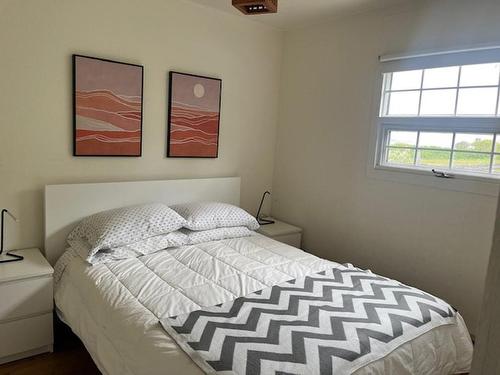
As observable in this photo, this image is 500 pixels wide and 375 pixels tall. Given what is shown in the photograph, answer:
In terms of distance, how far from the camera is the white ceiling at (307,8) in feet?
9.45

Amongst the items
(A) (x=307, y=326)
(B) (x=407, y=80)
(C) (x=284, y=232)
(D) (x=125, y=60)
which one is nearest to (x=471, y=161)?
(B) (x=407, y=80)

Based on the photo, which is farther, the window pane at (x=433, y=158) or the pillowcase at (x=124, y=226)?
the window pane at (x=433, y=158)

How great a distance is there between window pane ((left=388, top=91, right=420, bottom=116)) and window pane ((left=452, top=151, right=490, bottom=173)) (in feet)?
1.52

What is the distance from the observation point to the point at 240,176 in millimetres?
3666

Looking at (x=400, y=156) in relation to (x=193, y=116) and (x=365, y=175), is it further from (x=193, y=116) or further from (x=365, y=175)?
(x=193, y=116)

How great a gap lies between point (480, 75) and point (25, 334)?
3300 millimetres

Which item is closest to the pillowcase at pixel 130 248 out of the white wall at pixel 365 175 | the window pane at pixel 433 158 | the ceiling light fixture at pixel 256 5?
the white wall at pixel 365 175

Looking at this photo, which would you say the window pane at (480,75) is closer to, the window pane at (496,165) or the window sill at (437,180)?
the window pane at (496,165)

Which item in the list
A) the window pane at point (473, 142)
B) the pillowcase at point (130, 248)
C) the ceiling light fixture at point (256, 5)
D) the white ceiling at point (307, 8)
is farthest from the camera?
the white ceiling at point (307, 8)

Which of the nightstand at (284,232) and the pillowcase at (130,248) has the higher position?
the pillowcase at (130,248)

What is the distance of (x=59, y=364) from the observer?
2219mm

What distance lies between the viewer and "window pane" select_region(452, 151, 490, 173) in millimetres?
2436

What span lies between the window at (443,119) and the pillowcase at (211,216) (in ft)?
4.00

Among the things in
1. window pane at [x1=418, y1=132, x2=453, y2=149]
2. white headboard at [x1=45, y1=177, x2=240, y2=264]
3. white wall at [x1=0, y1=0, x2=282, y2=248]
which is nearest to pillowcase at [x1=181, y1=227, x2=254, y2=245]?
white headboard at [x1=45, y1=177, x2=240, y2=264]
